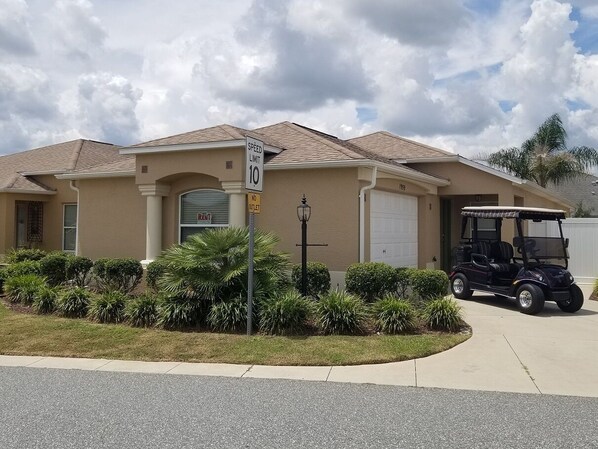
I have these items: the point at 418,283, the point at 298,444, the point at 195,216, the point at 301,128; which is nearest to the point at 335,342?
the point at 418,283

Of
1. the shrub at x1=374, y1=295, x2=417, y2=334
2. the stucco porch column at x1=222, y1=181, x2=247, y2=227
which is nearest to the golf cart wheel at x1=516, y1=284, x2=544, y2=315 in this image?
the shrub at x1=374, y1=295, x2=417, y2=334

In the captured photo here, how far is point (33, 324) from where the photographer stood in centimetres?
1033

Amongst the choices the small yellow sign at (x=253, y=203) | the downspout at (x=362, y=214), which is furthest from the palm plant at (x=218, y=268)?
the downspout at (x=362, y=214)

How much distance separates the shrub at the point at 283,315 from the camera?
931 centimetres

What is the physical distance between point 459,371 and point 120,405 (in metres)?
4.20

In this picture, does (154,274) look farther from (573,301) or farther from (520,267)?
→ (573,301)

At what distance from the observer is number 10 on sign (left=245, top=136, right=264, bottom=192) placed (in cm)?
885

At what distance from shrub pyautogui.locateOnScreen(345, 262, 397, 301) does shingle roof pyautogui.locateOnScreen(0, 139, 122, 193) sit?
42.7 ft

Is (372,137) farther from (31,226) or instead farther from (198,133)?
(31,226)

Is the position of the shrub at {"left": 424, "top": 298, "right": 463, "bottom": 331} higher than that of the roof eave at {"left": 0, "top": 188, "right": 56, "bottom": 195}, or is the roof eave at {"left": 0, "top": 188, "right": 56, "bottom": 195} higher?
the roof eave at {"left": 0, "top": 188, "right": 56, "bottom": 195}

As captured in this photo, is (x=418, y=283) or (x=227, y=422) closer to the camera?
(x=227, y=422)

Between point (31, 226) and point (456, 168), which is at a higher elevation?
point (456, 168)

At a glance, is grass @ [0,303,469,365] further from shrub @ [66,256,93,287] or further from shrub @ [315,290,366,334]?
shrub @ [66,256,93,287]

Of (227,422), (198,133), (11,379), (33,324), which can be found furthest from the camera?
(198,133)
